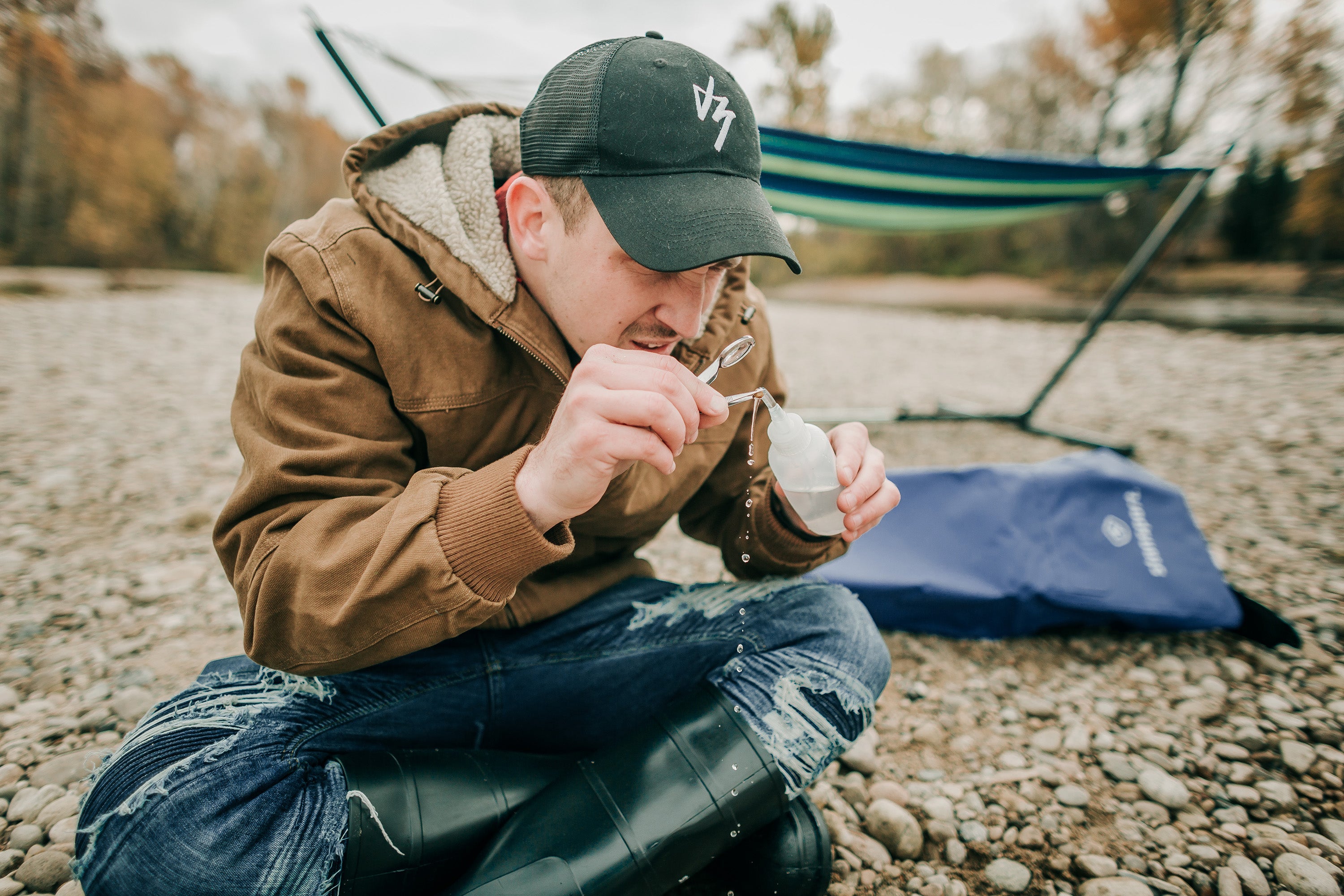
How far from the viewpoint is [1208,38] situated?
1513 centimetres

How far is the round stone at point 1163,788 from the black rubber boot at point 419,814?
1751 millimetres

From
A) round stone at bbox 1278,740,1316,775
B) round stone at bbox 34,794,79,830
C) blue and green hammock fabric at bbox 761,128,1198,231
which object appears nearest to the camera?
round stone at bbox 34,794,79,830

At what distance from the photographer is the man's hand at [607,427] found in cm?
108

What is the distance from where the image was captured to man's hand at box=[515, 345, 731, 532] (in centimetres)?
108

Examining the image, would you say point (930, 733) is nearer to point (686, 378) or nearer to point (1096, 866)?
point (1096, 866)

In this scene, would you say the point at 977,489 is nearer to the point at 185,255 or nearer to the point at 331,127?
the point at 185,255

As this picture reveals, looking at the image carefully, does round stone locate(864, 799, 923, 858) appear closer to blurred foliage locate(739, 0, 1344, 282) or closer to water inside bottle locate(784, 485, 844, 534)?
water inside bottle locate(784, 485, 844, 534)

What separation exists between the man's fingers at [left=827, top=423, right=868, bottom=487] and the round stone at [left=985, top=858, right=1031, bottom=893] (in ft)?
3.64

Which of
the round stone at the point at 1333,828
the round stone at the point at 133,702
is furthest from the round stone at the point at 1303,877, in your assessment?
the round stone at the point at 133,702

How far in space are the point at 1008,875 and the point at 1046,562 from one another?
4.28ft

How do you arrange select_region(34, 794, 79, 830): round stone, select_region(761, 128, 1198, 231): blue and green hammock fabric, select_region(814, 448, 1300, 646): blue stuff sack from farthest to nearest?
select_region(761, 128, 1198, 231): blue and green hammock fabric < select_region(814, 448, 1300, 646): blue stuff sack < select_region(34, 794, 79, 830): round stone

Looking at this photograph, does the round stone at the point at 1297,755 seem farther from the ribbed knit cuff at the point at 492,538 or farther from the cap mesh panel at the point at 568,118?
the cap mesh panel at the point at 568,118

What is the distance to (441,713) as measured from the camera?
150cm

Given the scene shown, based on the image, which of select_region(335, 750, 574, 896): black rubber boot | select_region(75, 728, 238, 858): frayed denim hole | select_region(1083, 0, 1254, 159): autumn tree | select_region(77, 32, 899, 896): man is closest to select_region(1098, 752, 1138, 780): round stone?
select_region(77, 32, 899, 896): man
